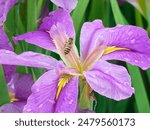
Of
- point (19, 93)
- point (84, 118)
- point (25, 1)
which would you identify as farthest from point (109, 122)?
point (25, 1)

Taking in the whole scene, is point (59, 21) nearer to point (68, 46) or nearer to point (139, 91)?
point (68, 46)

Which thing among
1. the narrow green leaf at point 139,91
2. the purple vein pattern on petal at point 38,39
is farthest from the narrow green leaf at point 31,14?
the narrow green leaf at point 139,91

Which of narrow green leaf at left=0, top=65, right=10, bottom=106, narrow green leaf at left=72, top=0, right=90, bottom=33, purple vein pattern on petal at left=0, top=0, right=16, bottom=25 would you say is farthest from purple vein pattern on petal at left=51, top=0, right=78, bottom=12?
narrow green leaf at left=0, top=65, right=10, bottom=106

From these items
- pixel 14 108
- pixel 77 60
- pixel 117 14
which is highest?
pixel 117 14

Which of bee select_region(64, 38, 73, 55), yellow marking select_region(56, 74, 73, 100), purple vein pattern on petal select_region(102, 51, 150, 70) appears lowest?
yellow marking select_region(56, 74, 73, 100)

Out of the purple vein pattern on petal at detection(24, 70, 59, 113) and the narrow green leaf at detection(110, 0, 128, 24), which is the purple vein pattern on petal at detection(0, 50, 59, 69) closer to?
the purple vein pattern on petal at detection(24, 70, 59, 113)

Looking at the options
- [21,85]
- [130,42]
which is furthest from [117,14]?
[21,85]

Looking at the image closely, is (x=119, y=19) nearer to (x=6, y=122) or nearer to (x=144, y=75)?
(x=144, y=75)
